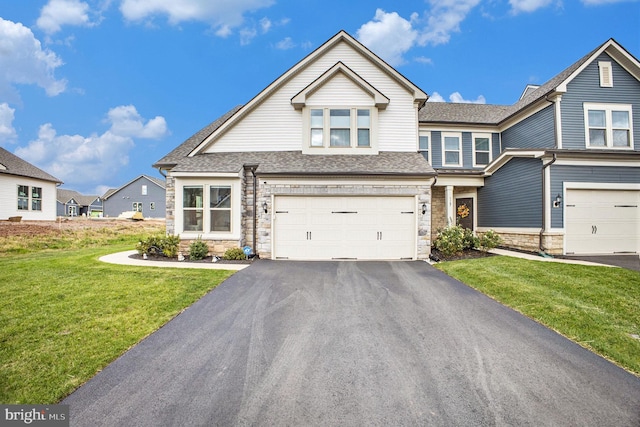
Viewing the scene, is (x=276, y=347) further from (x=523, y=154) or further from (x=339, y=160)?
(x=523, y=154)

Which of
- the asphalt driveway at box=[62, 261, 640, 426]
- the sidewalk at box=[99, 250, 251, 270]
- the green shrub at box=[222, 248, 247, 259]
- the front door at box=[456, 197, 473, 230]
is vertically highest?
the front door at box=[456, 197, 473, 230]

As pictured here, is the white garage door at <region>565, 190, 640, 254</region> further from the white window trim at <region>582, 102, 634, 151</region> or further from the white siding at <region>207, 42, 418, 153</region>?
the white siding at <region>207, 42, 418, 153</region>

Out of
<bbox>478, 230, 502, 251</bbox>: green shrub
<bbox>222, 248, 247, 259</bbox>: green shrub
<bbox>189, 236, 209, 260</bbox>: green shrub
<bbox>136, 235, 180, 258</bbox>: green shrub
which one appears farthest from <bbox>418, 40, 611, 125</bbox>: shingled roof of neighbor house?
<bbox>136, 235, 180, 258</bbox>: green shrub

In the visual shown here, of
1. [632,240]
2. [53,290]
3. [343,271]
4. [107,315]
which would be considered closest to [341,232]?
[343,271]

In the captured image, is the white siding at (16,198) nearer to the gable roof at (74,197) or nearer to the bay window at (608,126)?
the gable roof at (74,197)

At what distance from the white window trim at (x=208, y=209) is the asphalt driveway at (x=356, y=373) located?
4767mm

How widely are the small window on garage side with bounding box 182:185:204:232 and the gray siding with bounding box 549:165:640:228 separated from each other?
13.8 meters

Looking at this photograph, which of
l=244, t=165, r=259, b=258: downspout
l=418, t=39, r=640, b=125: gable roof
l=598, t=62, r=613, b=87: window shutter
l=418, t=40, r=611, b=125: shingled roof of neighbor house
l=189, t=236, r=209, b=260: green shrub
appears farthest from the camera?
l=418, t=40, r=611, b=125: shingled roof of neighbor house

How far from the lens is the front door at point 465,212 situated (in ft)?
48.5

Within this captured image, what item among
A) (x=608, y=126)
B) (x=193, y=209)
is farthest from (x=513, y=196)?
(x=193, y=209)

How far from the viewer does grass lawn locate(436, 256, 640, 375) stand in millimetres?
4250

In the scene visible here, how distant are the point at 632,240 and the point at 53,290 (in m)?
19.5

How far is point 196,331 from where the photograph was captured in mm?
4574

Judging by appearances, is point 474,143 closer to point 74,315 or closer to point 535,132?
point 535,132
